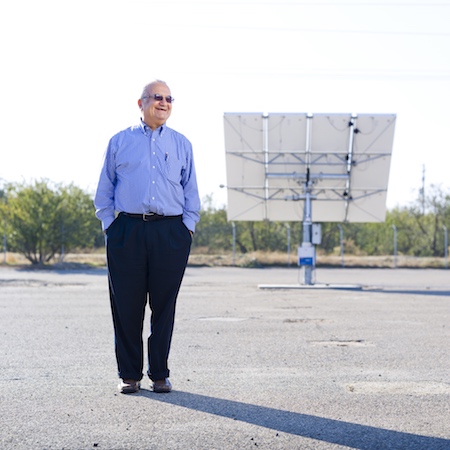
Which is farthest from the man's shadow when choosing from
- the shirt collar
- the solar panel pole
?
the solar panel pole

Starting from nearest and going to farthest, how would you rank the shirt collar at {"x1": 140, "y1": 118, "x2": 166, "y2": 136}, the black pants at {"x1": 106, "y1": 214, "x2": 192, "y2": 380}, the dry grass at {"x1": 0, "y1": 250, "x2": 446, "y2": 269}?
the black pants at {"x1": 106, "y1": 214, "x2": 192, "y2": 380}, the shirt collar at {"x1": 140, "y1": 118, "x2": 166, "y2": 136}, the dry grass at {"x1": 0, "y1": 250, "x2": 446, "y2": 269}

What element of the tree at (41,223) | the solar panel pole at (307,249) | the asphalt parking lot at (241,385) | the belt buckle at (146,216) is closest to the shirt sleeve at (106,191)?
the belt buckle at (146,216)

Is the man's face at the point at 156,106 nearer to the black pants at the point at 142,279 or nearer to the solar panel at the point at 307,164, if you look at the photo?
the black pants at the point at 142,279

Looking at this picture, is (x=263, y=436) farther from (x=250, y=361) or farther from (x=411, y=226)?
(x=411, y=226)

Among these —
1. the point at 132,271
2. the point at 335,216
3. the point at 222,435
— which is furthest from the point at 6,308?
the point at 335,216

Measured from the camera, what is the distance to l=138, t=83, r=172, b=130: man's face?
18.4ft

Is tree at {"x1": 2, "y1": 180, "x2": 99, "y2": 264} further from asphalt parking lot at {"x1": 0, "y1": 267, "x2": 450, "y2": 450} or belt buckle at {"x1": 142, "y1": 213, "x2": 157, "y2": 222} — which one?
belt buckle at {"x1": 142, "y1": 213, "x2": 157, "y2": 222}

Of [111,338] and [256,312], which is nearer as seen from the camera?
[111,338]

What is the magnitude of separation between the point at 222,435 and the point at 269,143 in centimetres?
1524

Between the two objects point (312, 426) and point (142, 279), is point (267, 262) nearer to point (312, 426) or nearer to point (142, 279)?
point (142, 279)

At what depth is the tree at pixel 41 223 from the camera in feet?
100

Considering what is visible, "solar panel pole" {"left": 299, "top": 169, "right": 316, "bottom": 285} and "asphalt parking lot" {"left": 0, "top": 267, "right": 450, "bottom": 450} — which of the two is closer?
"asphalt parking lot" {"left": 0, "top": 267, "right": 450, "bottom": 450}

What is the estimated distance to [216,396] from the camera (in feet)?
17.4

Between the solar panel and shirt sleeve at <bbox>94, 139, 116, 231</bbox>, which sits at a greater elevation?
the solar panel
